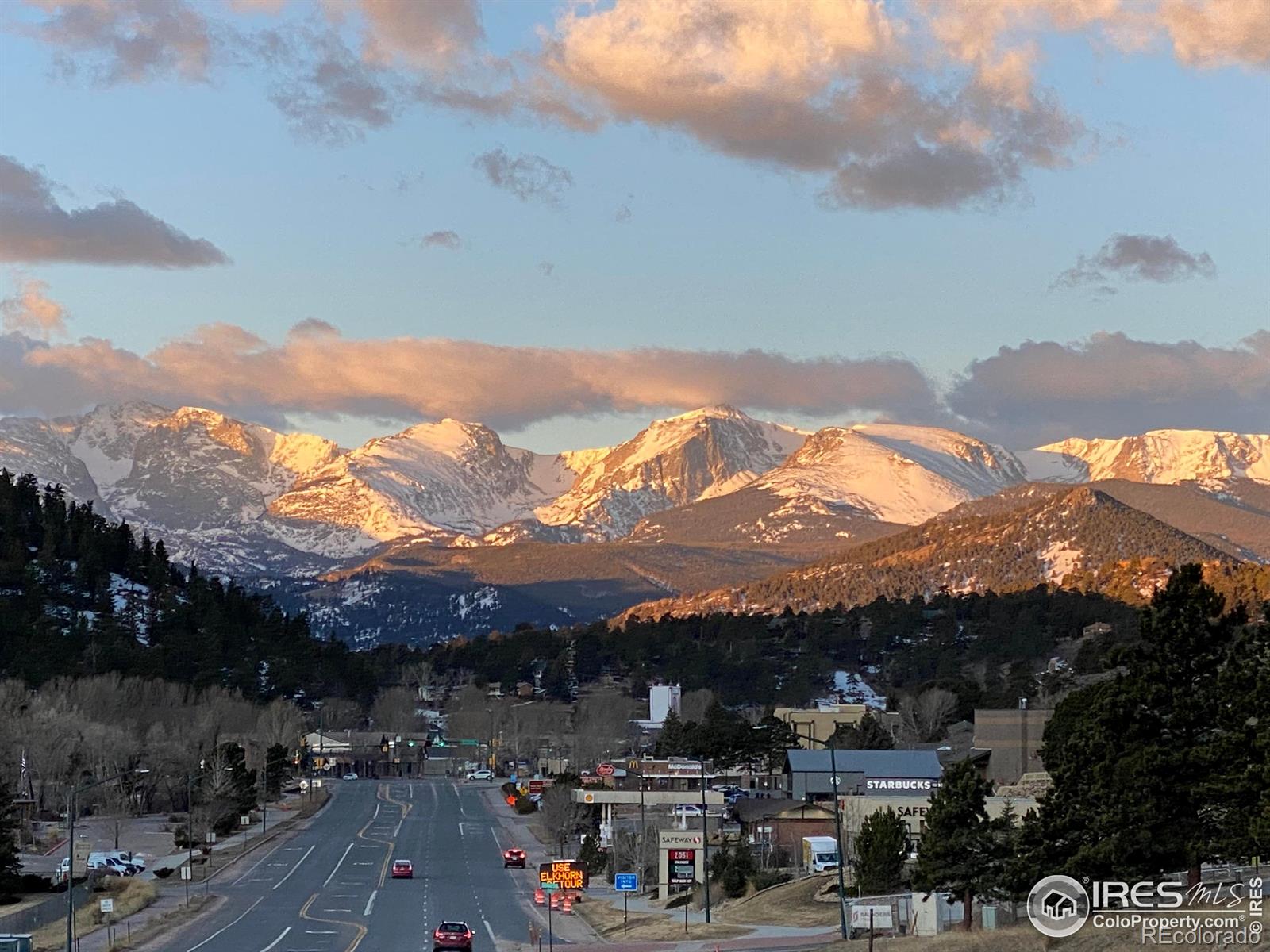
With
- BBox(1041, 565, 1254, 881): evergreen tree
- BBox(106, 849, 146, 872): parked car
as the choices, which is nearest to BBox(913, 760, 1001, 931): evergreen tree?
BBox(1041, 565, 1254, 881): evergreen tree

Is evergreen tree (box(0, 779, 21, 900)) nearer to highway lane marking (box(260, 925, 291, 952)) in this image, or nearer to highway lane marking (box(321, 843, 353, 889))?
highway lane marking (box(321, 843, 353, 889))

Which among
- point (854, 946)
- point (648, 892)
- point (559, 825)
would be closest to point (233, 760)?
point (559, 825)

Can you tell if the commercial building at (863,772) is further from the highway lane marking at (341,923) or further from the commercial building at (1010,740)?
the highway lane marking at (341,923)

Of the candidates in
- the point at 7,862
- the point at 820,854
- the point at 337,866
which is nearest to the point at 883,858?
the point at 820,854

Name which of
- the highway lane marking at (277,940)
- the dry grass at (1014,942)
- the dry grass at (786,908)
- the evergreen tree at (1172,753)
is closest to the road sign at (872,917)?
the dry grass at (1014,942)

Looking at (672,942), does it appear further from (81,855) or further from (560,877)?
(81,855)

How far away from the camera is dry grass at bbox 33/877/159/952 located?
92.4 meters

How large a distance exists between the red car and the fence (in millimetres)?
24574

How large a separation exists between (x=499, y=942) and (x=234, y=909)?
21497 mm

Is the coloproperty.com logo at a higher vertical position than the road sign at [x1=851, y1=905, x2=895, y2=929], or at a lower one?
higher

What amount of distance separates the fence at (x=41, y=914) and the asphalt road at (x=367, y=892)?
7899 millimetres

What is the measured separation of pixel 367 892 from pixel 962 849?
1814 inches

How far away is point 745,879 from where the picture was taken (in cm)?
11262

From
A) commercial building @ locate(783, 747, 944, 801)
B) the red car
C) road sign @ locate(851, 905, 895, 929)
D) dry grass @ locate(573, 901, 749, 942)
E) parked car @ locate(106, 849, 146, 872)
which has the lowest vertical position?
dry grass @ locate(573, 901, 749, 942)
